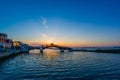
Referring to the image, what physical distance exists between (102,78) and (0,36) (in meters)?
74.3

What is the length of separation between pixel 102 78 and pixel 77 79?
3.87 m

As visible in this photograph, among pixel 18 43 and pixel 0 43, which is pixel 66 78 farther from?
pixel 18 43

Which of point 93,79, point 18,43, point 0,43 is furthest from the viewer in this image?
point 18,43

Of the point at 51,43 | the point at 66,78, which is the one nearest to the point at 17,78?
the point at 66,78

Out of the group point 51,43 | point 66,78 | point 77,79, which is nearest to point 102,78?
point 77,79

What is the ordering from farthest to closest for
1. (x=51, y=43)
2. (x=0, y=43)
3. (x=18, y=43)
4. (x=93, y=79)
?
(x=18, y=43) < (x=51, y=43) < (x=0, y=43) < (x=93, y=79)

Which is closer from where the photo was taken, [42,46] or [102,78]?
[102,78]

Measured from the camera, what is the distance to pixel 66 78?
22.5m

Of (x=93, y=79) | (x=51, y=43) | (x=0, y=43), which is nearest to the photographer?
(x=93, y=79)

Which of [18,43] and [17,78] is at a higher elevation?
[18,43]

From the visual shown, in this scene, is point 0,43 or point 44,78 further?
point 0,43

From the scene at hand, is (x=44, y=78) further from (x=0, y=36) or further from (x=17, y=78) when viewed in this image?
(x=0, y=36)

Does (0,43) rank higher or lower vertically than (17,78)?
higher

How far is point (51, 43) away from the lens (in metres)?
135
